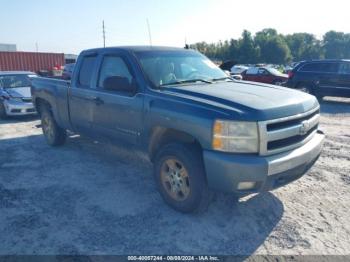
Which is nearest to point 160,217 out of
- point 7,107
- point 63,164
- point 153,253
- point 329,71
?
point 153,253

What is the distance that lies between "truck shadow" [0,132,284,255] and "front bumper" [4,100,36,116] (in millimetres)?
4678

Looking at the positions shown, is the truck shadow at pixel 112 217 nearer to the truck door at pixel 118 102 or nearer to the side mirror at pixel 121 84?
the truck door at pixel 118 102

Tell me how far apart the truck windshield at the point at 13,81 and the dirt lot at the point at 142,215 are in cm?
566

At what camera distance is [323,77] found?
13.5 metres

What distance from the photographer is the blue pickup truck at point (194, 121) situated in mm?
3246

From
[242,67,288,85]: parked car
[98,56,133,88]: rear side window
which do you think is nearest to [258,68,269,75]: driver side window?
[242,67,288,85]: parked car

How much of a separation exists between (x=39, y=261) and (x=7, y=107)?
793cm

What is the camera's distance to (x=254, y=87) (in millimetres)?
4375

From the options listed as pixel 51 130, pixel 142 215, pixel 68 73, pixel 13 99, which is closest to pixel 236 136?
pixel 142 215

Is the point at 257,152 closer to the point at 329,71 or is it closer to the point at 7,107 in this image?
the point at 7,107

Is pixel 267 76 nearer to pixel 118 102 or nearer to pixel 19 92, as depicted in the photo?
pixel 19 92

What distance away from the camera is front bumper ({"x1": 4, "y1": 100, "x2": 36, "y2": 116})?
9695mm

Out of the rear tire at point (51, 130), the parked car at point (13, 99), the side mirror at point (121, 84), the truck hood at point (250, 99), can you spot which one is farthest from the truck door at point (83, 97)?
the parked car at point (13, 99)

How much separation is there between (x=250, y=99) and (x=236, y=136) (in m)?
0.56
